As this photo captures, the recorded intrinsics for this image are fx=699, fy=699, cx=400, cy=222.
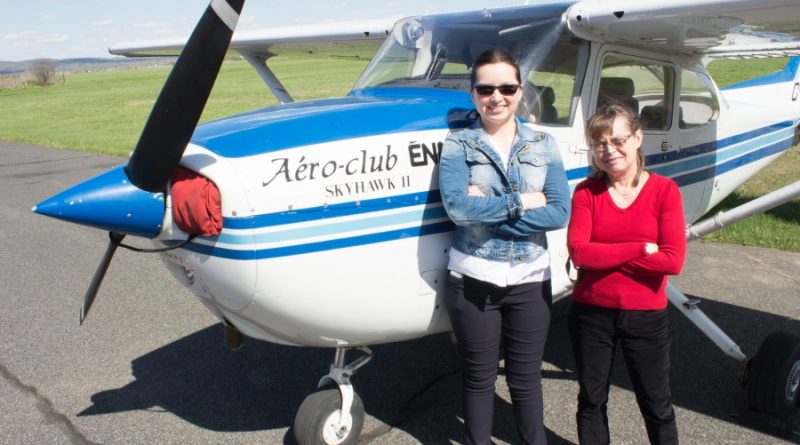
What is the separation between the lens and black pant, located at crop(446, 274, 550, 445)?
2680mm

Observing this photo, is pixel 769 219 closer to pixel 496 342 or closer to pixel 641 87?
pixel 641 87

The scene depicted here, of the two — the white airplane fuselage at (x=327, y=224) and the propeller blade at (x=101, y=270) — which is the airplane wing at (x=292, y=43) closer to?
the white airplane fuselage at (x=327, y=224)

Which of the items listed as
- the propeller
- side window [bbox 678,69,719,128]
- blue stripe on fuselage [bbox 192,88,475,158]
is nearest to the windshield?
blue stripe on fuselage [bbox 192,88,475,158]

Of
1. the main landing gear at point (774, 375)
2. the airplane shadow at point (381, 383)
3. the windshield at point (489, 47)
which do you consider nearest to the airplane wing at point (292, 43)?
the windshield at point (489, 47)

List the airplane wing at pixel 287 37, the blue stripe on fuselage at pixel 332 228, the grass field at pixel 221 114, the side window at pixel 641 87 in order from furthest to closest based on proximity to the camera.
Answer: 1. the grass field at pixel 221 114
2. the airplane wing at pixel 287 37
3. the side window at pixel 641 87
4. the blue stripe on fuselage at pixel 332 228

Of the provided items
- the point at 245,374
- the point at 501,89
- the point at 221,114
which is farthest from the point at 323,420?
the point at 221,114

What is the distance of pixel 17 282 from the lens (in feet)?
19.7

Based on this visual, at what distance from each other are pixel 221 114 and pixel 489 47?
62.8ft

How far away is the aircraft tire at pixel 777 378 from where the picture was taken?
3328 millimetres

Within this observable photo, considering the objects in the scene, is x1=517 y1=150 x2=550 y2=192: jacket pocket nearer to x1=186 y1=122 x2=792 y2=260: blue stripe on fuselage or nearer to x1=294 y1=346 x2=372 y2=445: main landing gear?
x1=186 y1=122 x2=792 y2=260: blue stripe on fuselage

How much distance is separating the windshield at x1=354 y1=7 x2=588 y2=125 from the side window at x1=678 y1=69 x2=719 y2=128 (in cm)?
108

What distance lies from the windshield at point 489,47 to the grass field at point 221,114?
238cm

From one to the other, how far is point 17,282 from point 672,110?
539 centimetres

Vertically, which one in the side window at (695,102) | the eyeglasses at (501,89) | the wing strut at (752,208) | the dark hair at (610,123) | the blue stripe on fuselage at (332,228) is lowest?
the wing strut at (752,208)
